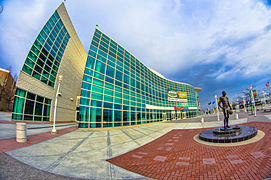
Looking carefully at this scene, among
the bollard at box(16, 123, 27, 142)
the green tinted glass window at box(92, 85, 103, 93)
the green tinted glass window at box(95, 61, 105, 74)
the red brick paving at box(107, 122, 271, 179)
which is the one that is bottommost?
the red brick paving at box(107, 122, 271, 179)

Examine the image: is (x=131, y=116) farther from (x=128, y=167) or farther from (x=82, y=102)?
(x=128, y=167)

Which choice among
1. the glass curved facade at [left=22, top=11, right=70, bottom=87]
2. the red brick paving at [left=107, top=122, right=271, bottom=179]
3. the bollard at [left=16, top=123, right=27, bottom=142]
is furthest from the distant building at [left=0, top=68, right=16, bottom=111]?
the red brick paving at [left=107, top=122, right=271, bottom=179]

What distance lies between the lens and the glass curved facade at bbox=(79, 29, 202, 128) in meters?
16.0

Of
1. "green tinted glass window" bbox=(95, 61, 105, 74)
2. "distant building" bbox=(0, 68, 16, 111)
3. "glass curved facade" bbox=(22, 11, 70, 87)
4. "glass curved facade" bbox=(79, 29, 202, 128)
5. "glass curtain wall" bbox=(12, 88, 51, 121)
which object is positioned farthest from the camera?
"distant building" bbox=(0, 68, 16, 111)

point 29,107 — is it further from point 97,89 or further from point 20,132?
point 20,132

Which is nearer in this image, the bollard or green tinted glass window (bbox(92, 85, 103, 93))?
the bollard

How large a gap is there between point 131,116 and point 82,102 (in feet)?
31.9

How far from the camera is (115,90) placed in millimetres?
19453

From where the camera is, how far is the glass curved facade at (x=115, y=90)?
629 inches

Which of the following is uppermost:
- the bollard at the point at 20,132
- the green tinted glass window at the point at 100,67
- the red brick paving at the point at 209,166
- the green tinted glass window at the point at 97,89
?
the green tinted glass window at the point at 100,67

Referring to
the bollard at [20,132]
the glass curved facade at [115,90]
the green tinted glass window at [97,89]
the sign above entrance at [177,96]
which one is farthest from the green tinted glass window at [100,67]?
the sign above entrance at [177,96]

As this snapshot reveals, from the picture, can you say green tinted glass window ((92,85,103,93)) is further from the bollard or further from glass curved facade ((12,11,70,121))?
glass curved facade ((12,11,70,121))

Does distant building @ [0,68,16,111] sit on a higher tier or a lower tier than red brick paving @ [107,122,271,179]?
higher

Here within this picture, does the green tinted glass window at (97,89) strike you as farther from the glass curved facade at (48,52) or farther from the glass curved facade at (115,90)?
the glass curved facade at (48,52)
